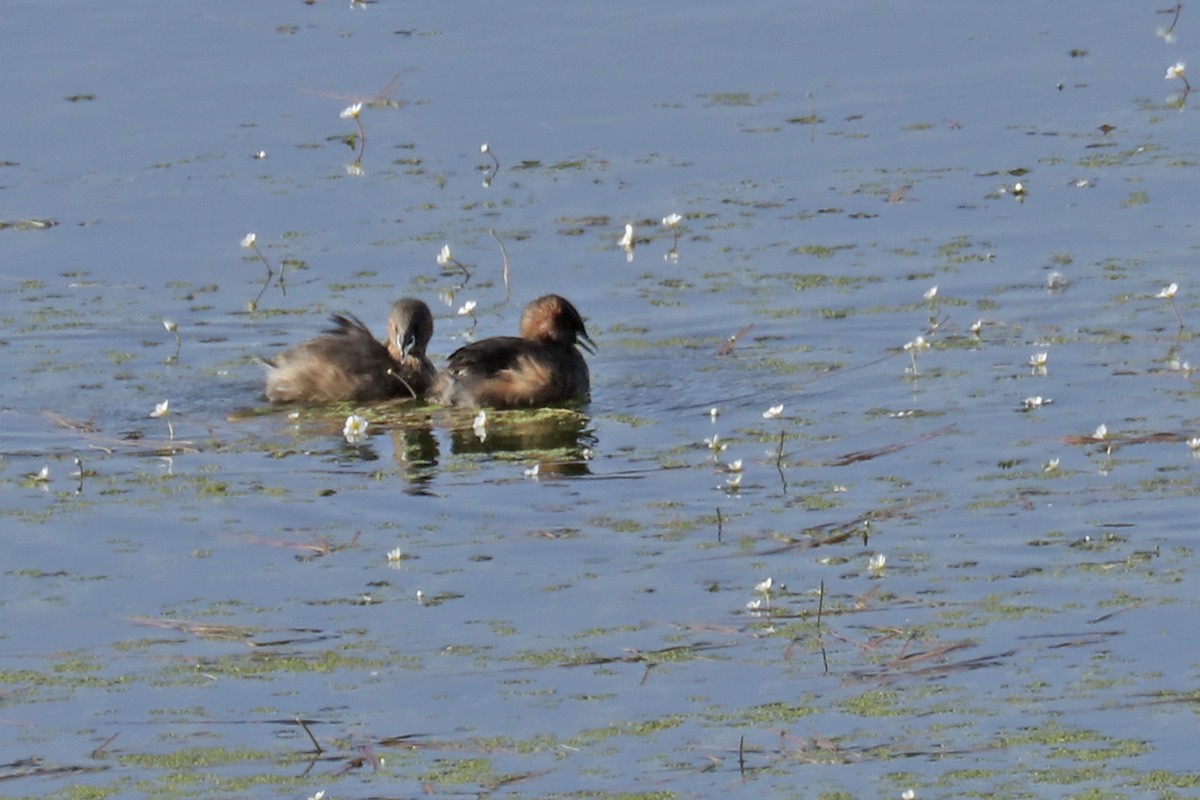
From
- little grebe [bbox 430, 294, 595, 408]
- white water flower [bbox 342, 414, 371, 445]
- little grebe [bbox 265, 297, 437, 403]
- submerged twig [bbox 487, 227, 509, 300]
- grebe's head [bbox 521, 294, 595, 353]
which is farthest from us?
submerged twig [bbox 487, 227, 509, 300]

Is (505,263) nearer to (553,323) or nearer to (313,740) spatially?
(553,323)

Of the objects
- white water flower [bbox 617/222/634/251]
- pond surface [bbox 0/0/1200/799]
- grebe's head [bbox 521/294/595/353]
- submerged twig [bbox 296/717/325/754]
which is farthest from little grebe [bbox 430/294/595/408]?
submerged twig [bbox 296/717/325/754]

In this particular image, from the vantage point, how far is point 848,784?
7039mm

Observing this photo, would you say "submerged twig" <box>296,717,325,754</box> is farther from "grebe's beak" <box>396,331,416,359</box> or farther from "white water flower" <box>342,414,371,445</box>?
"grebe's beak" <box>396,331,416,359</box>

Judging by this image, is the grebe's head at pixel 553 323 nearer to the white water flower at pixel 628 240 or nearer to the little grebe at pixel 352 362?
the little grebe at pixel 352 362

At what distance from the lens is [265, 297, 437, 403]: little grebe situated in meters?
12.7

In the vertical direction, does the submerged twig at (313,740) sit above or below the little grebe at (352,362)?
below

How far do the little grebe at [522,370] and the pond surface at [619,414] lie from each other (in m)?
0.17

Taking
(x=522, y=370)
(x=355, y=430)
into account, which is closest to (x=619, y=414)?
(x=522, y=370)

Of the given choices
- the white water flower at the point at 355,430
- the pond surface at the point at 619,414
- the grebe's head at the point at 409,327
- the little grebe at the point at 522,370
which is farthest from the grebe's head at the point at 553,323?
the white water flower at the point at 355,430

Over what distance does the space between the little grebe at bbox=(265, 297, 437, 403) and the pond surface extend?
269 mm

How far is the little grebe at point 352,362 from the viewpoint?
12742 mm

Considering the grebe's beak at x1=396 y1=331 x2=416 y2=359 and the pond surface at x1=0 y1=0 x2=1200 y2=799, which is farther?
the grebe's beak at x1=396 y1=331 x2=416 y2=359

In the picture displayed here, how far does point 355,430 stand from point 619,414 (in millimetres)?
1327
